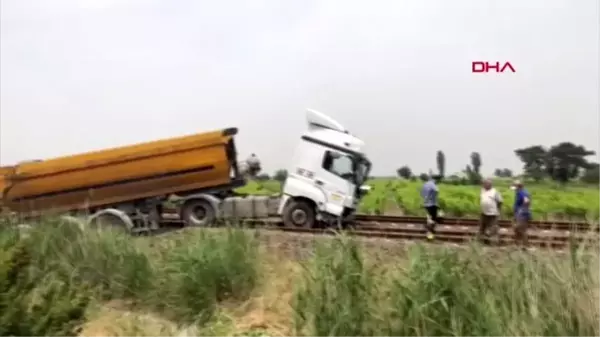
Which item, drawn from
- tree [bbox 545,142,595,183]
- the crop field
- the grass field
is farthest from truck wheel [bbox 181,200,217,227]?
tree [bbox 545,142,595,183]

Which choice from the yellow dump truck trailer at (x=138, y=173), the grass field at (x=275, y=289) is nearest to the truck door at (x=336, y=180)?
the yellow dump truck trailer at (x=138, y=173)

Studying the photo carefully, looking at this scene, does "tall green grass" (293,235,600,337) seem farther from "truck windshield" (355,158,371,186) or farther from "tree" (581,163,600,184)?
"tree" (581,163,600,184)

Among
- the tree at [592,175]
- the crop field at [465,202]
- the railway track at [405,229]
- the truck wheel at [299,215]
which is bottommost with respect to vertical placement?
the railway track at [405,229]

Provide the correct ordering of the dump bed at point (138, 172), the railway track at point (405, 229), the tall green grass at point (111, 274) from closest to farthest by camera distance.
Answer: the tall green grass at point (111, 274) < the railway track at point (405, 229) < the dump bed at point (138, 172)

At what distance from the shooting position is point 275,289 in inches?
324

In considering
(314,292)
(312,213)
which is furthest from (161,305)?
(312,213)

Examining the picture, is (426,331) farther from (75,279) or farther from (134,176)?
(134,176)

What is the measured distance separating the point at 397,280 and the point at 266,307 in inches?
76.6

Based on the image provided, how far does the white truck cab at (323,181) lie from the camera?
15.6m

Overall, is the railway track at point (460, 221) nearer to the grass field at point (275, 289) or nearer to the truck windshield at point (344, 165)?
the truck windshield at point (344, 165)

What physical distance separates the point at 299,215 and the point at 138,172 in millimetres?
3854

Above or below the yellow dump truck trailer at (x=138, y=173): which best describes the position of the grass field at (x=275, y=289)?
below

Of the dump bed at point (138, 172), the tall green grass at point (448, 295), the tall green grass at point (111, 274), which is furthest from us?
the dump bed at point (138, 172)

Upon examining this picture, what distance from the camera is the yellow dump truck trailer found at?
52.5 feet
